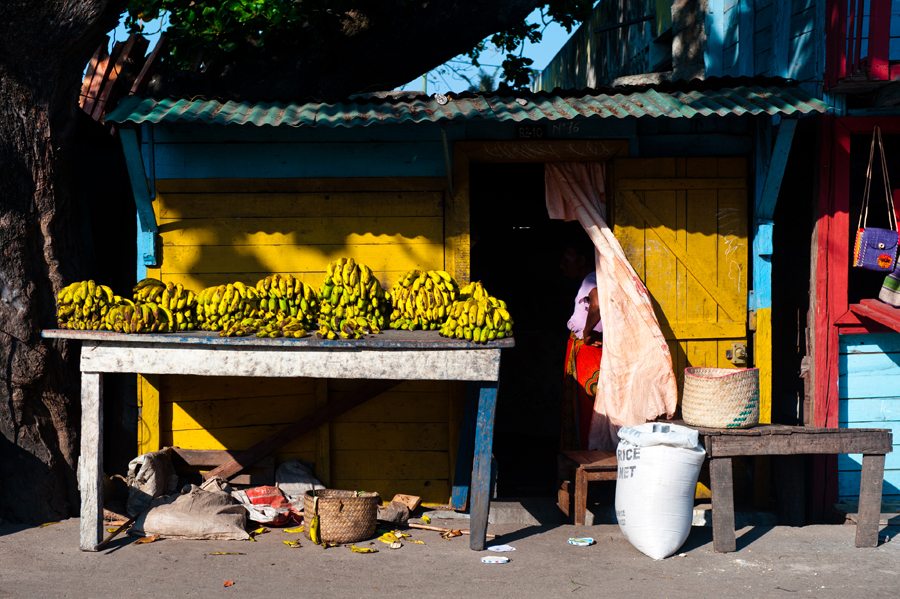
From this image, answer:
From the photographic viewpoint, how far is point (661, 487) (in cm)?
474

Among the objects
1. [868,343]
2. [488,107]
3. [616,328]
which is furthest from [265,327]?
[868,343]

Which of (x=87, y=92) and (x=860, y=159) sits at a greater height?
(x=87, y=92)

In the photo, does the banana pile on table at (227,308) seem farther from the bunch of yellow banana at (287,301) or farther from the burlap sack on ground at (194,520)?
the burlap sack on ground at (194,520)

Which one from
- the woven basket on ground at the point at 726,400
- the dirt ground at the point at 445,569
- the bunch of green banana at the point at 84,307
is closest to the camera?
the dirt ground at the point at 445,569

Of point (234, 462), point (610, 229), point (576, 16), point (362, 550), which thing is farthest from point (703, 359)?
point (576, 16)

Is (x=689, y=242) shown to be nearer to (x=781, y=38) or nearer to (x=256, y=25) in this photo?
(x=781, y=38)

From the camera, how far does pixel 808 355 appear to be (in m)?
5.81

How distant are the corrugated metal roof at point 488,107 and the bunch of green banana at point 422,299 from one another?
114cm

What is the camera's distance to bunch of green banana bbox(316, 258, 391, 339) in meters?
5.04

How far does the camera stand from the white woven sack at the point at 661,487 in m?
4.75

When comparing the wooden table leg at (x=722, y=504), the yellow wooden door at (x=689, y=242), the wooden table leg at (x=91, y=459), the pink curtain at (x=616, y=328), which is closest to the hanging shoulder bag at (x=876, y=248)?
the yellow wooden door at (x=689, y=242)

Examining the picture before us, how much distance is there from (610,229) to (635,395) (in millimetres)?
1334

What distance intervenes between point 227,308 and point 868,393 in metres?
5.00

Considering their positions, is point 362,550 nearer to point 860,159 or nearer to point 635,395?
point 635,395
